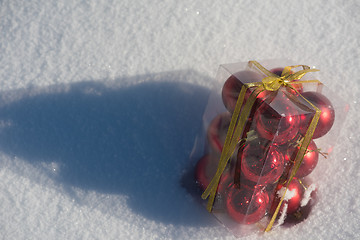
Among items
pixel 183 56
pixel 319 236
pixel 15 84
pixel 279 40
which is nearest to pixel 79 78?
pixel 15 84

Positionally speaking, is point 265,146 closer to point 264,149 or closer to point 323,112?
point 264,149

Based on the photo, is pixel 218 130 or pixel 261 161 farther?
pixel 218 130

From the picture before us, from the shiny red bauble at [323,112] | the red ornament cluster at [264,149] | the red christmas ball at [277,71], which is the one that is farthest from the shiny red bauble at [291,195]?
the red christmas ball at [277,71]

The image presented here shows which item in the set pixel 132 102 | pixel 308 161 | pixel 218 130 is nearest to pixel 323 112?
pixel 308 161

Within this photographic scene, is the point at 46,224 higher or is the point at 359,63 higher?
the point at 359,63

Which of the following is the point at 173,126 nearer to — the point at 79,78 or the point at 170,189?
the point at 170,189

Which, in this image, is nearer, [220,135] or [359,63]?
[220,135]

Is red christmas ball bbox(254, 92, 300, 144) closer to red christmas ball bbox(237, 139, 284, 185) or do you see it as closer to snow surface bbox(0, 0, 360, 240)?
red christmas ball bbox(237, 139, 284, 185)

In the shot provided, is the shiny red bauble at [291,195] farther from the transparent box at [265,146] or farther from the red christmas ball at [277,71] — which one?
the red christmas ball at [277,71]
